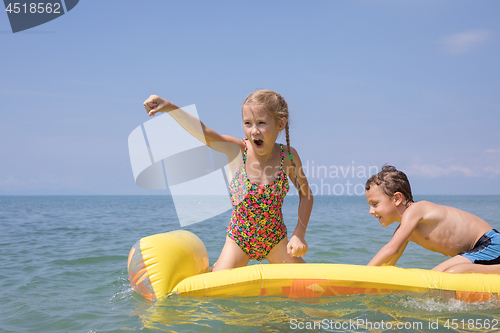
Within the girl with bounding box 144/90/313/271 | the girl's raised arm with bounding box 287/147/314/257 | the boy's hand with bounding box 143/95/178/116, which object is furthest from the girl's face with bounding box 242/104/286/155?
the boy's hand with bounding box 143/95/178/116

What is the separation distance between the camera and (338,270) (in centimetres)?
254

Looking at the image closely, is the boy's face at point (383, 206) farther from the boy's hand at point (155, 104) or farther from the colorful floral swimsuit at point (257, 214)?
the boy's hand at point (155, 104)

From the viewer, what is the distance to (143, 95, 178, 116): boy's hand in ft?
8.08

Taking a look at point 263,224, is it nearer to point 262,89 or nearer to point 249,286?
point 249,286

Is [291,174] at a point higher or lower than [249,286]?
higher

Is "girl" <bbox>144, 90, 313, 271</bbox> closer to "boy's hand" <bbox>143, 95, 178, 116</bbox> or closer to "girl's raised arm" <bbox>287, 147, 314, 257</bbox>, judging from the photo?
"girl's raised arm" <bbox>287, 147, 314, 257</bbox>

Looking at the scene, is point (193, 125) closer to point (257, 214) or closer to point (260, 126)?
point (260, 126)

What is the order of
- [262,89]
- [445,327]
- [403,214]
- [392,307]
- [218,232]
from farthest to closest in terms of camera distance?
[218,232]
[262,89]
[403,214]
[392,307]
[445,327]

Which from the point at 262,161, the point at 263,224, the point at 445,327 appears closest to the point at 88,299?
the point at 263,224

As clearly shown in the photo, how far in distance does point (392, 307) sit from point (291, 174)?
127 cm

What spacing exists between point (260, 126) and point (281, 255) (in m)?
1.08

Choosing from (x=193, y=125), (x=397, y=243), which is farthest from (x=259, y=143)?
(x=397, y=243)

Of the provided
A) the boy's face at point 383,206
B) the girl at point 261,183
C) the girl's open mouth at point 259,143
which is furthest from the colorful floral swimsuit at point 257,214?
the boy's face at point 383,206

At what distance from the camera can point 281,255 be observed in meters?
3.05
